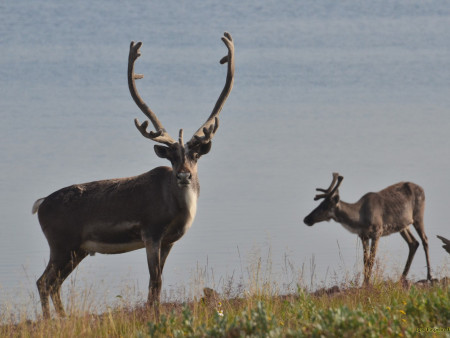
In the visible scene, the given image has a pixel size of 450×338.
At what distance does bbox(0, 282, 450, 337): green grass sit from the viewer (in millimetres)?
6534

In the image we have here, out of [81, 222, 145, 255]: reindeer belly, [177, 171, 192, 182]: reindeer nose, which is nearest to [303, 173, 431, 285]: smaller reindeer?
[81, 222, 145, 255]: reindeer belly

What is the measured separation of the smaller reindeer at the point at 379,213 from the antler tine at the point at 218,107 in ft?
12.5

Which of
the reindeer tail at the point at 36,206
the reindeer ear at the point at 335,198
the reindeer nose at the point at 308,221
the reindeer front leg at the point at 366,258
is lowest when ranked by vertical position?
the reindeer front leg at the point at 366,258

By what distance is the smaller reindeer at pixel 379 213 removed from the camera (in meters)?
14.3

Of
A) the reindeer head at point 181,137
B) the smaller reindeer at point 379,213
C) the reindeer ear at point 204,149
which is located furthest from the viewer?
the smaller reindeer at point 379,213

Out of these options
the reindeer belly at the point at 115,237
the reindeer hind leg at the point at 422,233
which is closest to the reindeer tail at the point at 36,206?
the reindeer belly at the point at 115,237

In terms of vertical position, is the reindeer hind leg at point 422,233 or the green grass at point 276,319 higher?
the reindeer hind leg at point 422,233

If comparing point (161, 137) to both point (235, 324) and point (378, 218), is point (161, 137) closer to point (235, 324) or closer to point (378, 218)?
point (235, 324)

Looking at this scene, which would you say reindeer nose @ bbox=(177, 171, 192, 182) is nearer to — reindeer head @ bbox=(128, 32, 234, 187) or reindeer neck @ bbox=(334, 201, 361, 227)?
reindeer head @ bbox=(128, 32, 234, 187)

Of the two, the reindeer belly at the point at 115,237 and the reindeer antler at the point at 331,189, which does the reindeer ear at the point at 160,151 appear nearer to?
the reindeer belly at the point at 115,237

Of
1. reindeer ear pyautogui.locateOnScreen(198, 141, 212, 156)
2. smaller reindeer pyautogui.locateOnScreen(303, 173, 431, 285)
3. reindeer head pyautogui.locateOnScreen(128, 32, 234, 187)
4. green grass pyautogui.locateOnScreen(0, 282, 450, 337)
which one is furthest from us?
smaller reindeer pyautogui.locateOnScreen(303, 173, 431, 285)

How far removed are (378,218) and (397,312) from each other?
6614mm

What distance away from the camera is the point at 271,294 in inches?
395

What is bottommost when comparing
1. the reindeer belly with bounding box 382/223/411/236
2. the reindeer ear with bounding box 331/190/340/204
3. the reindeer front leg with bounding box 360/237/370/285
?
the reindeer front leg with bounding box 360/237/370/285
